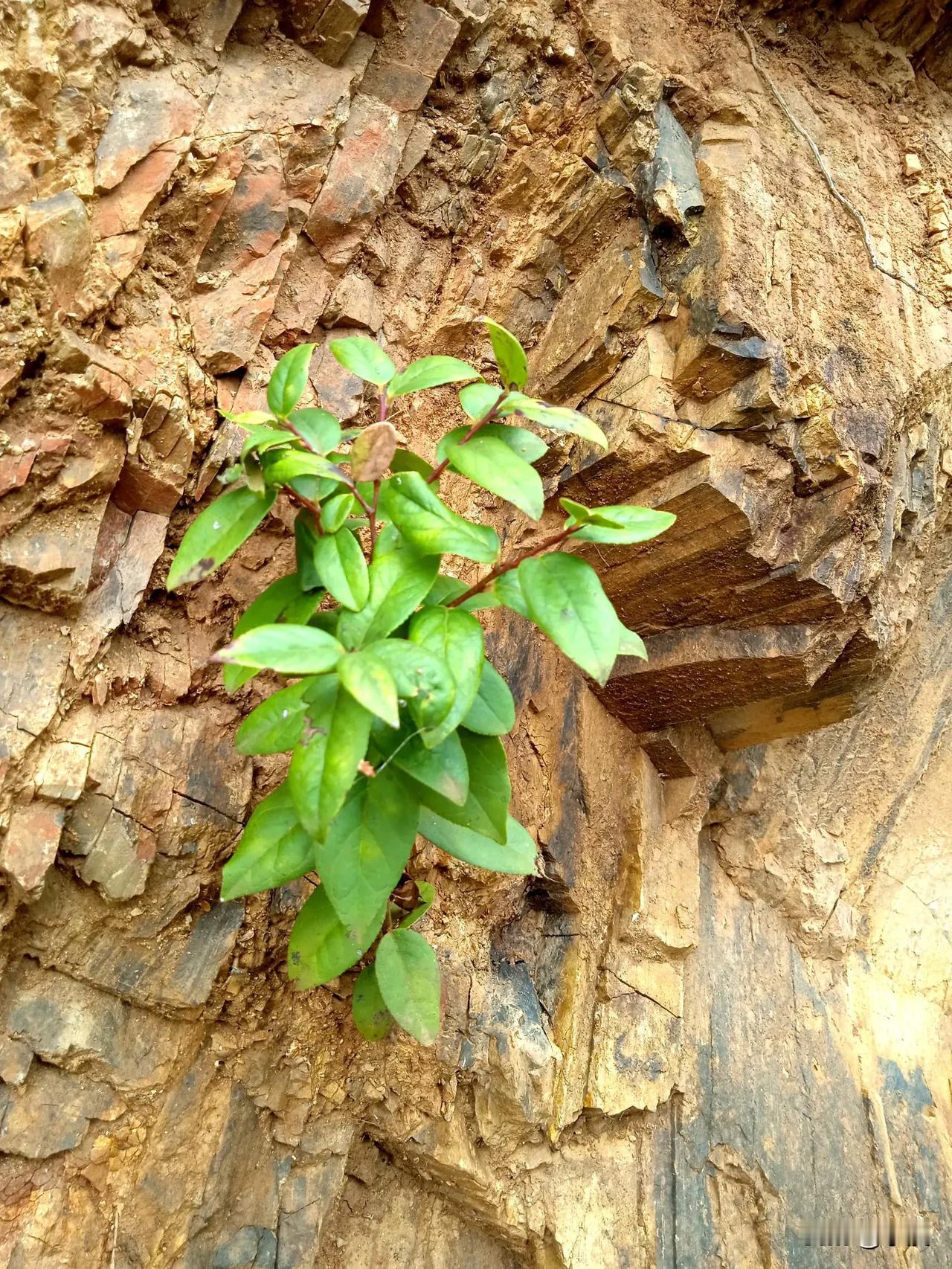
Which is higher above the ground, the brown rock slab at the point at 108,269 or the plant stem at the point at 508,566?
the plant stem at the point at 508,566

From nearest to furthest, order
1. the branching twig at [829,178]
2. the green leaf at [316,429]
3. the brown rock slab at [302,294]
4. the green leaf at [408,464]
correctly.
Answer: the green leaf at [316,429] < the green leaf at [408,464] < the brown rock slab at [302,294] < the branching twig at [829,178]

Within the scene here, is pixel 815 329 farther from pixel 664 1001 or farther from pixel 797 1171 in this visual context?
pixel 797 1171

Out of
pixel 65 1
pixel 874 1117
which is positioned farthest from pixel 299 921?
pixel 874 1117

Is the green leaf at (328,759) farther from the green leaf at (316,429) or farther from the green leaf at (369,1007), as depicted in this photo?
the green leaf at (369,1007)

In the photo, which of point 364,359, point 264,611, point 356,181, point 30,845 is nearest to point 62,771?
point 30,845

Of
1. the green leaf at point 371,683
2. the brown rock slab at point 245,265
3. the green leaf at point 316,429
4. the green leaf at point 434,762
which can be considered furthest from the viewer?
the brown rock slab at point 245,265

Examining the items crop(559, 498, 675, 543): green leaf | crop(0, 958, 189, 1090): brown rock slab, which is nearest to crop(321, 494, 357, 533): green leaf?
crop(559, 498, 675, 543): green leaf

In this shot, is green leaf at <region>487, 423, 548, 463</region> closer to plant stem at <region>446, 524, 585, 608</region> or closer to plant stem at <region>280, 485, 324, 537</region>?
plant stem at <region>446, 524, 585, 608</region>

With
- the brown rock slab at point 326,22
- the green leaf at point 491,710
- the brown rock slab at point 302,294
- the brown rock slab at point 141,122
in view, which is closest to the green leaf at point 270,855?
the green leaf at point 491,710
